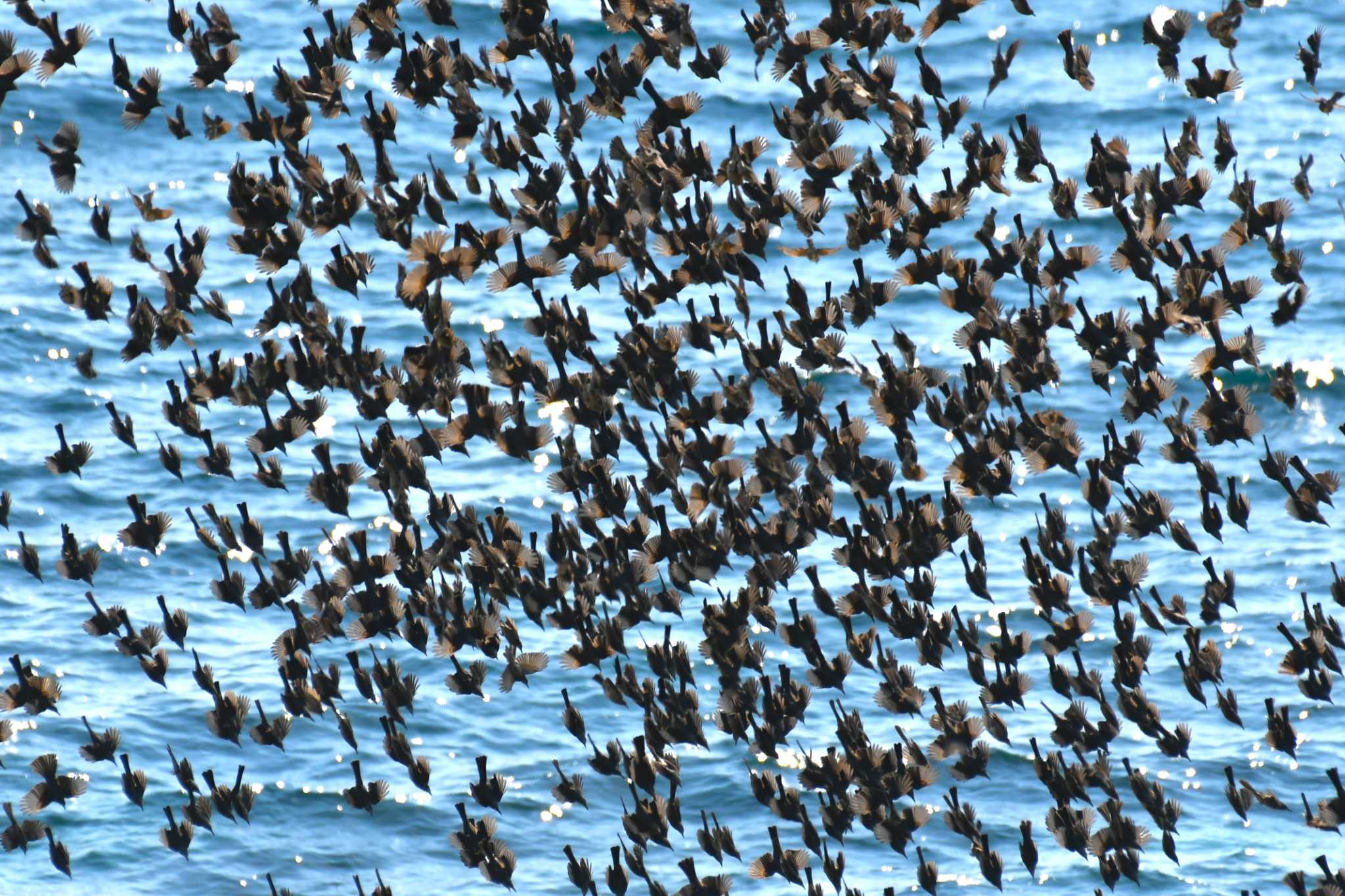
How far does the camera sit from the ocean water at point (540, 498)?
28.8 metres

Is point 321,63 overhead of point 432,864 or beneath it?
overhead

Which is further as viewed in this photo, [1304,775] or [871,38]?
[1304,775]

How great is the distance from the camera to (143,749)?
29516mm

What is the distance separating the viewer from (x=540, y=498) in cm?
3384

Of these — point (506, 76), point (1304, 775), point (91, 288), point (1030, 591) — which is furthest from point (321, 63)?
point (1304, 775)

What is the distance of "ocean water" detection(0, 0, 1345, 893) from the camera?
94.4ft

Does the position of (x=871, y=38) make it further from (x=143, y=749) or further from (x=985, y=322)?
(x=143, y=749)

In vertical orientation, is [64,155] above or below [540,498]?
above

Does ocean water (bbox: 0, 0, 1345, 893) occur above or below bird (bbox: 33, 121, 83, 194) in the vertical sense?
below

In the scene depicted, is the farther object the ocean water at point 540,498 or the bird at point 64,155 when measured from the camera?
the ocean water at point 540,498

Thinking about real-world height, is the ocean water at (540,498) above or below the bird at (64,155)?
below

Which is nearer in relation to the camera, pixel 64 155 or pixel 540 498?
pixel 64 155

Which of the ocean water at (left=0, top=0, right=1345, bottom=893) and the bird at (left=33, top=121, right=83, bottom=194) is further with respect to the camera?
the ocean water at (left=0, top=0, right=1345, bottom=893)

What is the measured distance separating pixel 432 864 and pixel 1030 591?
1728cm
